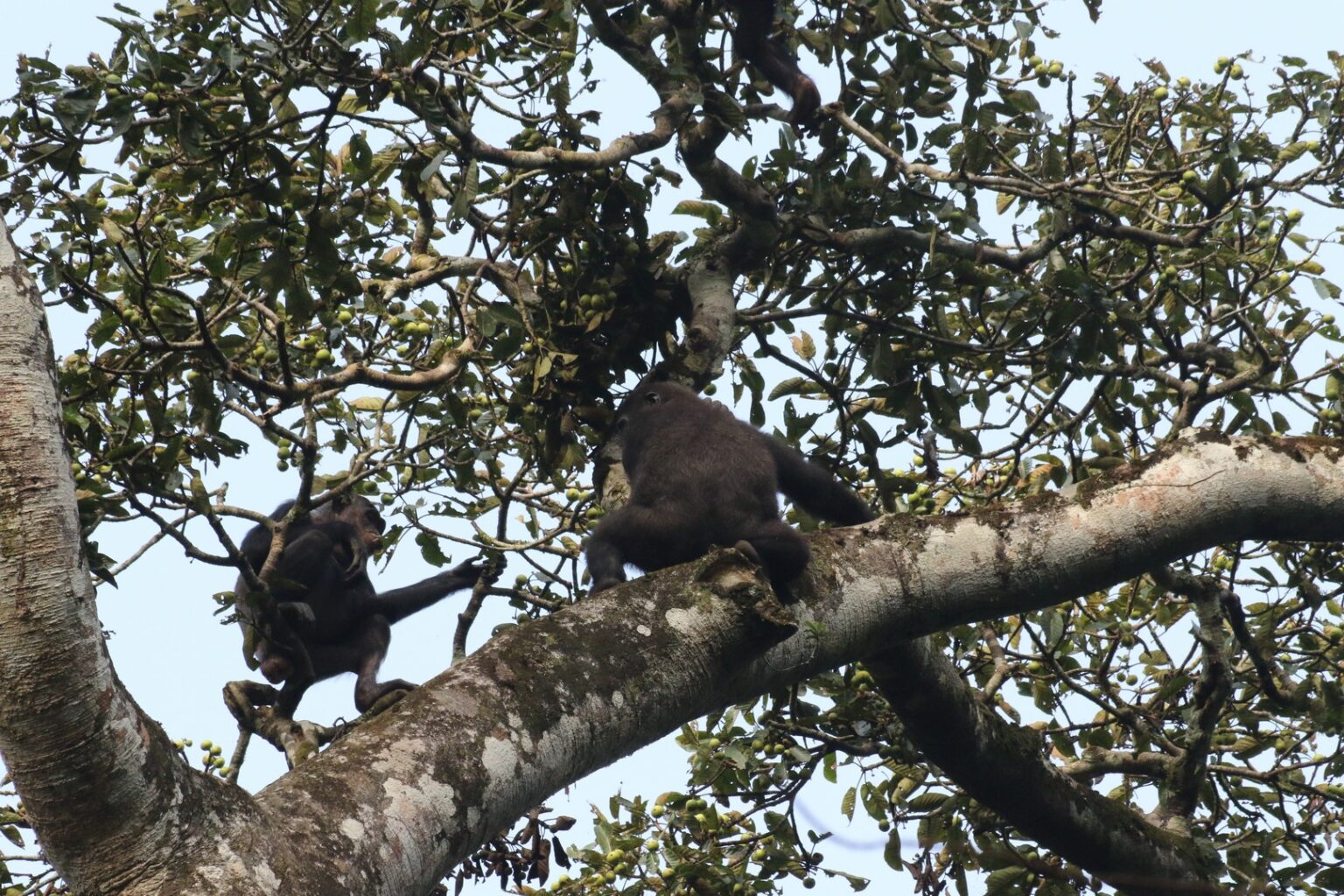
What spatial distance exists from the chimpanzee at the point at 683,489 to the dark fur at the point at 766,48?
1.64 meters

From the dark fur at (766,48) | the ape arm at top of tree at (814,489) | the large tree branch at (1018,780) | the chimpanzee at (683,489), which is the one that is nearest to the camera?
the large tree branch at (1018,780)

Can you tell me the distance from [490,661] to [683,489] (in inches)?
68.5

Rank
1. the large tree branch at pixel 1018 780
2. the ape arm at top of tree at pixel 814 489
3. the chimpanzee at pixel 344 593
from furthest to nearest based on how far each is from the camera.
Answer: the chimpanzee at pixel 344 593
the ape arm at top of tree at pixel 814 489
the large tree branch at pixel 1018 780

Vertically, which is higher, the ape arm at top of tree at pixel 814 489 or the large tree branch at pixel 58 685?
the ape arm at top of tree at pixel 814 489

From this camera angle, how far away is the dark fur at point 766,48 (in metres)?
6.06

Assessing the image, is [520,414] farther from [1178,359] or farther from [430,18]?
[1178,359]

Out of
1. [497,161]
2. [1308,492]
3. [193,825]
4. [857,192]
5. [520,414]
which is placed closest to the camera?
[193,825]

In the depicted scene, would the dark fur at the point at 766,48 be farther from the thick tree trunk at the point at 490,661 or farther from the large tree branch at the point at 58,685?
the large tree branch at the point at 58,685

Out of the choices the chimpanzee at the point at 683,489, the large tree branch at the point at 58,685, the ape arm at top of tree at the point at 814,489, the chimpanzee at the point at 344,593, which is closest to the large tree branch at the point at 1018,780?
the chimpanzee at the point at 683,489

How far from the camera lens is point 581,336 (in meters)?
5.58

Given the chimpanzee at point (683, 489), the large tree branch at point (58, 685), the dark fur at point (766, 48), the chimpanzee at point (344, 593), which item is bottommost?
the large tree branch at point (58, 685)

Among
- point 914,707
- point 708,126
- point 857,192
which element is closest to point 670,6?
point 708,126

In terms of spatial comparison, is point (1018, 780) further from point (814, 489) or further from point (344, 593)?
→ point (344, 593)

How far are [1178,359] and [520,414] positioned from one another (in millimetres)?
2794
